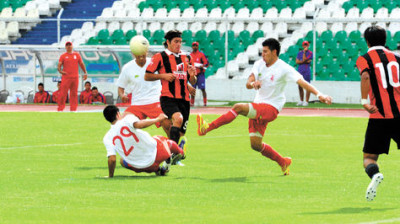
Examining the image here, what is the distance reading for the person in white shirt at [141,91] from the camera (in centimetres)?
1285

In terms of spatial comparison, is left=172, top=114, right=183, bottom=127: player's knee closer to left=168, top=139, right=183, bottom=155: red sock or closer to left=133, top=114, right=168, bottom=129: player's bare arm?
left=168, top=139, right=183, bottom=155: red sock

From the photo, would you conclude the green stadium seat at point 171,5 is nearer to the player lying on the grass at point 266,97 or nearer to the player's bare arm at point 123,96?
the player's bare arm at point 123,96

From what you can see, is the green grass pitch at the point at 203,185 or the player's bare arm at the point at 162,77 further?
the player's bare arm at the point at 162,77

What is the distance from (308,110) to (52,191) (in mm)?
19559

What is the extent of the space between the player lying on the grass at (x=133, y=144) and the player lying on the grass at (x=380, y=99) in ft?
9.33

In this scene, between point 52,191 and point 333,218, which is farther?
point 52,191

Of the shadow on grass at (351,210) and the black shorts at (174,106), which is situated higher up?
the black shorts at (174,106)

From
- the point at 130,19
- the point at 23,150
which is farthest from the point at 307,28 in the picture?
the point at 23,150

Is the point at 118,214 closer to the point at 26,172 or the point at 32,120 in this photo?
the point at 26,172

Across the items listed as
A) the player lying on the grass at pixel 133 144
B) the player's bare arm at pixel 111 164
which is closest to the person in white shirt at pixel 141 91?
the player lying on the grass at pixel 133 144

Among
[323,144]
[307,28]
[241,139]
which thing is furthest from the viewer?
[307,28]

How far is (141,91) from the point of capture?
13.0 meters

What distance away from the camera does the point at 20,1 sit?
41.1m

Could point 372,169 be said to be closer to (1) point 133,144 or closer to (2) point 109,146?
(1) point 133,144
